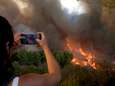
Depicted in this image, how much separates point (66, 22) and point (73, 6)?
68 cm

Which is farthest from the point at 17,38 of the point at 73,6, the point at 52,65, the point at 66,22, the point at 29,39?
the point at 66,22

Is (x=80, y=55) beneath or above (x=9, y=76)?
above

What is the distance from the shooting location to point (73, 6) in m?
12.8

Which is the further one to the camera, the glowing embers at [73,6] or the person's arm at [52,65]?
the glowing embers at [73,6]

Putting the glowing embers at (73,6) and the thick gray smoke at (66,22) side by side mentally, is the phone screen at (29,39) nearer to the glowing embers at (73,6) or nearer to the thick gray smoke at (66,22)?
the thick gray smoke at (66,22)

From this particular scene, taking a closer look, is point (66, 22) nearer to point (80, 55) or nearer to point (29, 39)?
point (80, 55)

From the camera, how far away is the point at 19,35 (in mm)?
1819

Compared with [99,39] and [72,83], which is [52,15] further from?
[72,83]

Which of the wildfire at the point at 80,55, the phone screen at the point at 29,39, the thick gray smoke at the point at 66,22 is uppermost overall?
the thick gray smoke at the point at 66,22

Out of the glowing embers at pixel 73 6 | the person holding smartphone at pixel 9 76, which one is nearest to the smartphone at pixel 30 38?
the person holding smartphone at pixel 9 76

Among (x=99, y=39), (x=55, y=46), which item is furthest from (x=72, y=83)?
(x=99, y=39)

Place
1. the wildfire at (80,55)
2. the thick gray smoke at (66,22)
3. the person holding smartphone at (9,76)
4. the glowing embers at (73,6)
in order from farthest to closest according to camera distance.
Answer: the glowing embers at (73,6)
the thick gray smoke at (66,22)
the wildfire at (80,55)
the person holding smartphone at (9,76)

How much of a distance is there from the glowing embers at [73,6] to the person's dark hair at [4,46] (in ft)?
35.9

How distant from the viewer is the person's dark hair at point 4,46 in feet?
5.44
